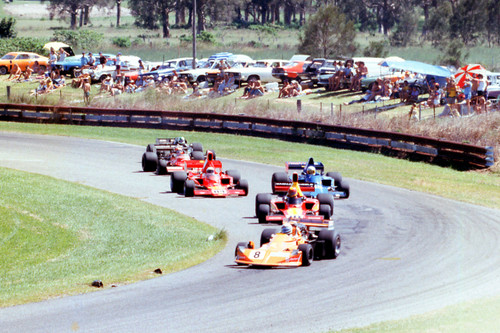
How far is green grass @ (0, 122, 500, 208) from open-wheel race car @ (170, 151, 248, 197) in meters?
5.22

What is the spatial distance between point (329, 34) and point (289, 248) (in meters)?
51.4

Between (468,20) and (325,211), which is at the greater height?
(468,20)

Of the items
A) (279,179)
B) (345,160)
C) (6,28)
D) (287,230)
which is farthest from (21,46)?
(287,230)

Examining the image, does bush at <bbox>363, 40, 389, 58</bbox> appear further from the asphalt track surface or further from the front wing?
the front wing

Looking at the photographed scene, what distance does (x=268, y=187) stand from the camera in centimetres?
2419

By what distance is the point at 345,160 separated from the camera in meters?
29.7

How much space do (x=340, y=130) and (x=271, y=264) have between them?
19.1 metres

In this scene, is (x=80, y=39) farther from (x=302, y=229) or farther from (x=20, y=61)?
(x=302, y=229)

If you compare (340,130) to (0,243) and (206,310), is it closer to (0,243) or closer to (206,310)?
(0,243)

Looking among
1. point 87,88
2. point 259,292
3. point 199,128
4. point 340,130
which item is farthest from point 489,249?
point 87,88

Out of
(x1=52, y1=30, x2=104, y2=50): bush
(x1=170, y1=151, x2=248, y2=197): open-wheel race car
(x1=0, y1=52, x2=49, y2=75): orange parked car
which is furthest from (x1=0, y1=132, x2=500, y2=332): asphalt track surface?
(x1=52, y1=30, x2=104, y2=50): bush

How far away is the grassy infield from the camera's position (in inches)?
510

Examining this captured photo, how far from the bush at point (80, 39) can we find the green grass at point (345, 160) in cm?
4034

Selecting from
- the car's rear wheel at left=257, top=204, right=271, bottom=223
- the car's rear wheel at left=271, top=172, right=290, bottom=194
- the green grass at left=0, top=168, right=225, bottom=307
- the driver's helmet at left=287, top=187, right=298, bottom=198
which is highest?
the driver's helmet at left=287, top=187, right=298, bottom=198
